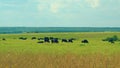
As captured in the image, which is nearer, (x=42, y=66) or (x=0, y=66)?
(x=0, y=66)

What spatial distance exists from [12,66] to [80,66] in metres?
2.49

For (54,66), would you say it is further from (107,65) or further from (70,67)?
(107,65)

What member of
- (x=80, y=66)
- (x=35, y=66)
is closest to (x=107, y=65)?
(x=80, y=66)

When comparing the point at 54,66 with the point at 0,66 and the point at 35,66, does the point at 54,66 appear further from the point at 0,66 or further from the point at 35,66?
the point at 0,66

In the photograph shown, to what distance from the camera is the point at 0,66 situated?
446 inches

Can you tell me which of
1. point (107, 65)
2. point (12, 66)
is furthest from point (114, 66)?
point (12, 66)

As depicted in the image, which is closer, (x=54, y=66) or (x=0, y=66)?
(x=0, y=66)

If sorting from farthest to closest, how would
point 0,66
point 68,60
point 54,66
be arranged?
point 68,60, point 54,66, point 0,66

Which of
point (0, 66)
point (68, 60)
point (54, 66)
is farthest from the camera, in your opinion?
point (68, 60)

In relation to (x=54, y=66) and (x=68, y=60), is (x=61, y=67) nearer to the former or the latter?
(x=54, y=66)

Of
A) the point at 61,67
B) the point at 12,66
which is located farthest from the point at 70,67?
the point at 12,66

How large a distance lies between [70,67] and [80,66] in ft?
1.53

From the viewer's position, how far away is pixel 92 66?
12.1m

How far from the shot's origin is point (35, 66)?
12.2 meters
